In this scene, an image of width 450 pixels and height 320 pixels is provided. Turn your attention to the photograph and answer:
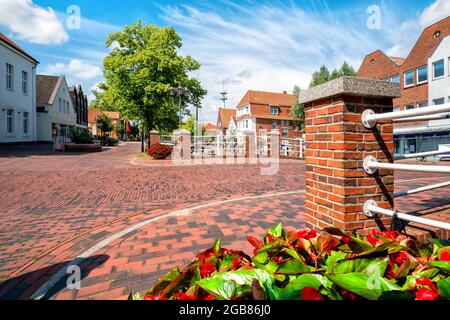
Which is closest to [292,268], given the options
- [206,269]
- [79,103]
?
[206,269]

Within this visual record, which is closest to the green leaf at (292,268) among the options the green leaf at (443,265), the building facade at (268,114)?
the green leaf at (443,265)

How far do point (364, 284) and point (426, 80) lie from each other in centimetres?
3047

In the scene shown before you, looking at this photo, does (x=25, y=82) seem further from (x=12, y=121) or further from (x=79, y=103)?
(x=79, y=103)

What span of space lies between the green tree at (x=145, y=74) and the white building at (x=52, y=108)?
27.6ft

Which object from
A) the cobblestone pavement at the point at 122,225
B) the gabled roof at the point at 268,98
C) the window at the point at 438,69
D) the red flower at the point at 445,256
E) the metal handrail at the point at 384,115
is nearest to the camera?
the red flower at the point at 445,256

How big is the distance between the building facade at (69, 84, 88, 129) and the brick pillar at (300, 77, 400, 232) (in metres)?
46.4

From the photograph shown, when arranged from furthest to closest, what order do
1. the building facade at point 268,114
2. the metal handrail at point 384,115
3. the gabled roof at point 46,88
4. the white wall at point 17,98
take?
1. the building facade at point 268,114
2. the gabled roof at point 46,88
3. the white wall at point 17,98
4. the metal handrail at point 384,115

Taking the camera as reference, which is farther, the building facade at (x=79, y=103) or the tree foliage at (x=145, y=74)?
the building facade at (x=79, y=103)

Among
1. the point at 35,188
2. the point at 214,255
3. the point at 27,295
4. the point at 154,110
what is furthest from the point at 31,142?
the point at 214,255

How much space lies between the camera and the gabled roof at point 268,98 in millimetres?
48562

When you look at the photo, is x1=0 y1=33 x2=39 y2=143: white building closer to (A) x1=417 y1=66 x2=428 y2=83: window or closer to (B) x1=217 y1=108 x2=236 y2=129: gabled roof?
(A) x1=417 y1=66 x2=428 y2=83: window

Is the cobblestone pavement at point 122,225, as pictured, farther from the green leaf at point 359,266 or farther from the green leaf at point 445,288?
the green leaf at point 445,288

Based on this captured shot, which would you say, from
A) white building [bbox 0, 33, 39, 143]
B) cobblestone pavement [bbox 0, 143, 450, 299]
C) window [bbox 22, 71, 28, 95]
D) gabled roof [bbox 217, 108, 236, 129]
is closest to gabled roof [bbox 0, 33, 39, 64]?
white building [bbox 0, 33, 39, 143]

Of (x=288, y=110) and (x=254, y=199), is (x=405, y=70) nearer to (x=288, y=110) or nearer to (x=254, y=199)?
(x=288, y=110)
